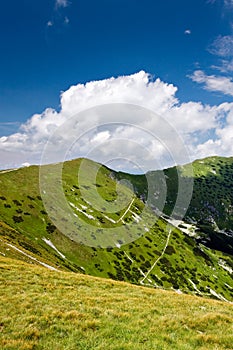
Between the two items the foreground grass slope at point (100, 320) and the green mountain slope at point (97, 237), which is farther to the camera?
the green mountain slope at point (97, 237)

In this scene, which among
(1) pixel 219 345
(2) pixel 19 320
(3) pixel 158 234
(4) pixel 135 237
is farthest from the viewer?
(3) pixel 158 234

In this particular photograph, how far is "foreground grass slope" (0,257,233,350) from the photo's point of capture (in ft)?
47.8

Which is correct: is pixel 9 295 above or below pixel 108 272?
above

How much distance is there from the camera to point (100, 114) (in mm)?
69000

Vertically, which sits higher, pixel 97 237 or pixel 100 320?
pixel 100 320

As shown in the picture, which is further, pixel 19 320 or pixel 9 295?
pixel 9 295

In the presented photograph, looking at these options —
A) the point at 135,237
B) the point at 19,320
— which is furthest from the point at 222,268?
the point at 19,320

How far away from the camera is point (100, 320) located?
1722 centimetres

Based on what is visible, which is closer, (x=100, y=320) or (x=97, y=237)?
(x=100, y=320)

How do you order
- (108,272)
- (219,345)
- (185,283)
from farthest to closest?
(185,283) → (108,272) → (219,345)

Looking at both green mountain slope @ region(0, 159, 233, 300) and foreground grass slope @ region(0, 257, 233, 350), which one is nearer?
foreground grass slope @ region(0, 257, 233, 350)

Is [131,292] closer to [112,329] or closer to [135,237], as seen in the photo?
[112,329]

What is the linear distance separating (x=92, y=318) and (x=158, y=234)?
590 feet

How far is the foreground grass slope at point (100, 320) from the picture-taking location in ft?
47.8
